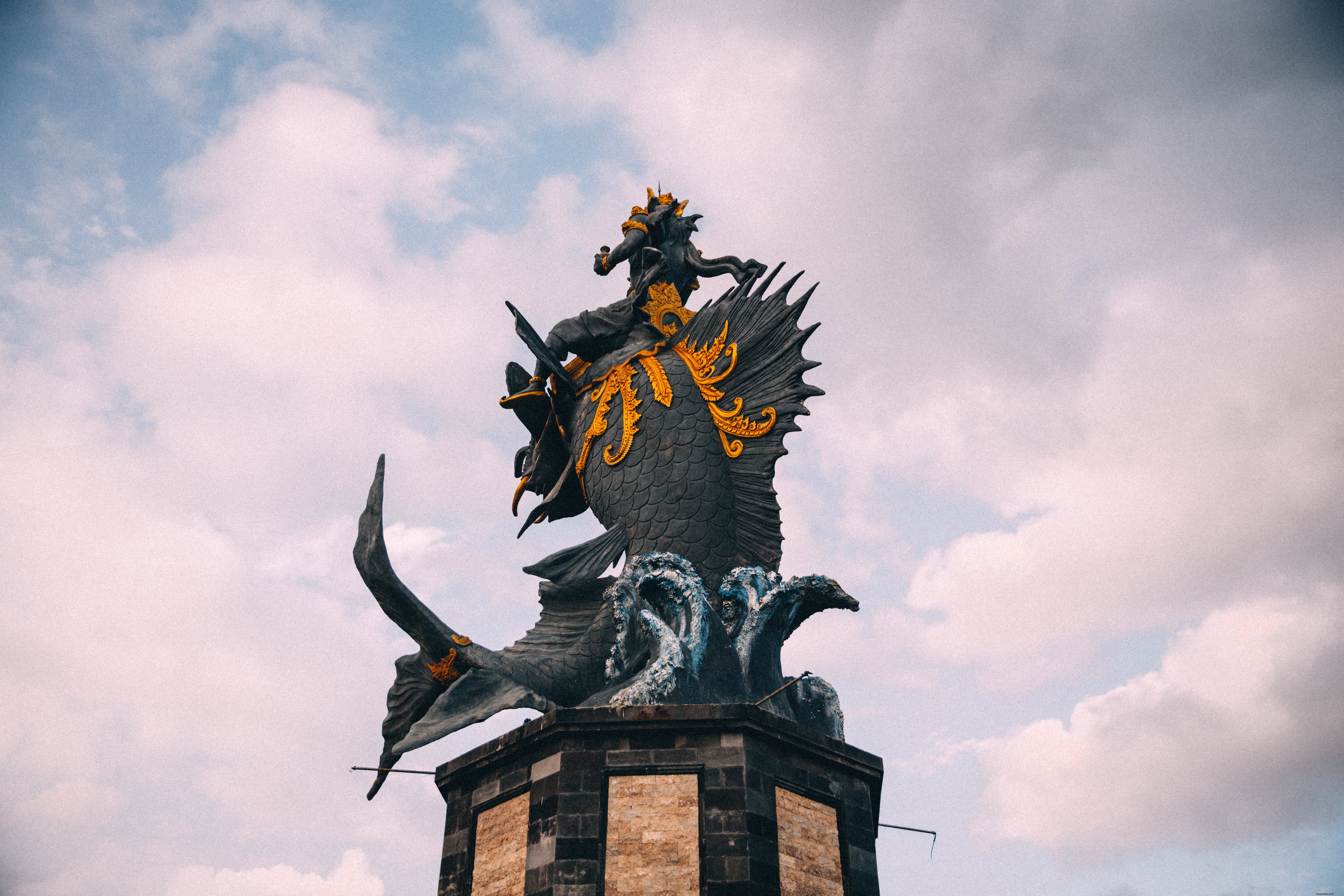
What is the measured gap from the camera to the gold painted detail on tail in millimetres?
15547

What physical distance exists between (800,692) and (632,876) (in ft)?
11.9

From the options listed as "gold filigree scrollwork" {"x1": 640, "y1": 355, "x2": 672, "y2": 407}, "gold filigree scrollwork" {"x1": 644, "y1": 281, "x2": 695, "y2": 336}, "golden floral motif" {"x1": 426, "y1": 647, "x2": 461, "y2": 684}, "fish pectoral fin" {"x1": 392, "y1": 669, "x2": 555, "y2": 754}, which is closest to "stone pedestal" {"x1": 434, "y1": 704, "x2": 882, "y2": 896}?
"fish pectoral fin" {"x1": 392, "y1": 669, "x2": 555, "y2": 754}

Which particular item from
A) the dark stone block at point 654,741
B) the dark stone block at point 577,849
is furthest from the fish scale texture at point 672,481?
the dark stone block at point 577,849

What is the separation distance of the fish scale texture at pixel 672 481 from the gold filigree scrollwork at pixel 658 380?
0.05 metres

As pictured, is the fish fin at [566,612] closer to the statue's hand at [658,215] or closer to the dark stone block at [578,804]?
the dark stone block at [578,804]

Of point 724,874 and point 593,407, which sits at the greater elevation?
point 593,407

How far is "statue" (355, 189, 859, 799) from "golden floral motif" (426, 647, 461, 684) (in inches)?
0.9

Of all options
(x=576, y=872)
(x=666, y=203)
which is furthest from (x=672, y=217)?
(x=576, y=872)

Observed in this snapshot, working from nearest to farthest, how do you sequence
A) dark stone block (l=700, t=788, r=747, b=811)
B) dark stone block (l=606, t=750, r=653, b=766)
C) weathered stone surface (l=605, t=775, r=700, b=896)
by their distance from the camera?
weathered stone surface (l=605, t=775, r=700, b=896) < dark stone block (l=700, t=788, r=747, b=811) < dark stone block (l=606, t=750, r=653, b=766)

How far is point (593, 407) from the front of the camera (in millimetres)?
16312

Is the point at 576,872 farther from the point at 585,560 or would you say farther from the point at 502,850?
the point at 585,560

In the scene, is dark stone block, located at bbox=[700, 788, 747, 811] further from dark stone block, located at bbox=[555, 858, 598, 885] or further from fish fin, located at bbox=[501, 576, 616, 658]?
fish fin, located at bbox=[501, 576, 616, 658]

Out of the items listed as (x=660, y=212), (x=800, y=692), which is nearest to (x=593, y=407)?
(x=660, y=212)

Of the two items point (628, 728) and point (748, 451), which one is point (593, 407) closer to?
point (748, 451)
